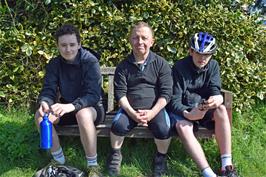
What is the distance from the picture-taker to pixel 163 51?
6051 mm

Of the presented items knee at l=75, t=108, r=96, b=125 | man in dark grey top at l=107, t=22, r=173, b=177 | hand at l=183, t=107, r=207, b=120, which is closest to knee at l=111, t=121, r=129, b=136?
man in dark grey top at l=107, t=22, r=173, b=177

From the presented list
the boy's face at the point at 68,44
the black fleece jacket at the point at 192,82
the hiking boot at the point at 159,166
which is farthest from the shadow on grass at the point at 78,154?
the boy's face at the point at 68,44

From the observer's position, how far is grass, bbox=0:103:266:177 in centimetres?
506

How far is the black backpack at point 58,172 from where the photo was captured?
15.1ft

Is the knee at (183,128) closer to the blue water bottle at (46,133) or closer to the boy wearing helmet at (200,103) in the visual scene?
the boy wearing helmet at (200,103)

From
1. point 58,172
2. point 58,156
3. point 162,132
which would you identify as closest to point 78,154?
point 58,156

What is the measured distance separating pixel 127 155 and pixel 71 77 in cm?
101

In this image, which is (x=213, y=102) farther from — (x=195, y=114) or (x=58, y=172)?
(x=58, y=172)

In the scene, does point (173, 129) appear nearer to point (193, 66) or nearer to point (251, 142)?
point (193, 66)

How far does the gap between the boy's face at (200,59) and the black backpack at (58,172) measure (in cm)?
155

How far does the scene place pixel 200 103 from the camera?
16.0ft

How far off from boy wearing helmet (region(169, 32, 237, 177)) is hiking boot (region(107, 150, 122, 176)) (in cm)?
62

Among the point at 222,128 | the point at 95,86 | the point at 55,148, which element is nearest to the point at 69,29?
the point at 95,86

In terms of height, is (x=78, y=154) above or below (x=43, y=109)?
below
